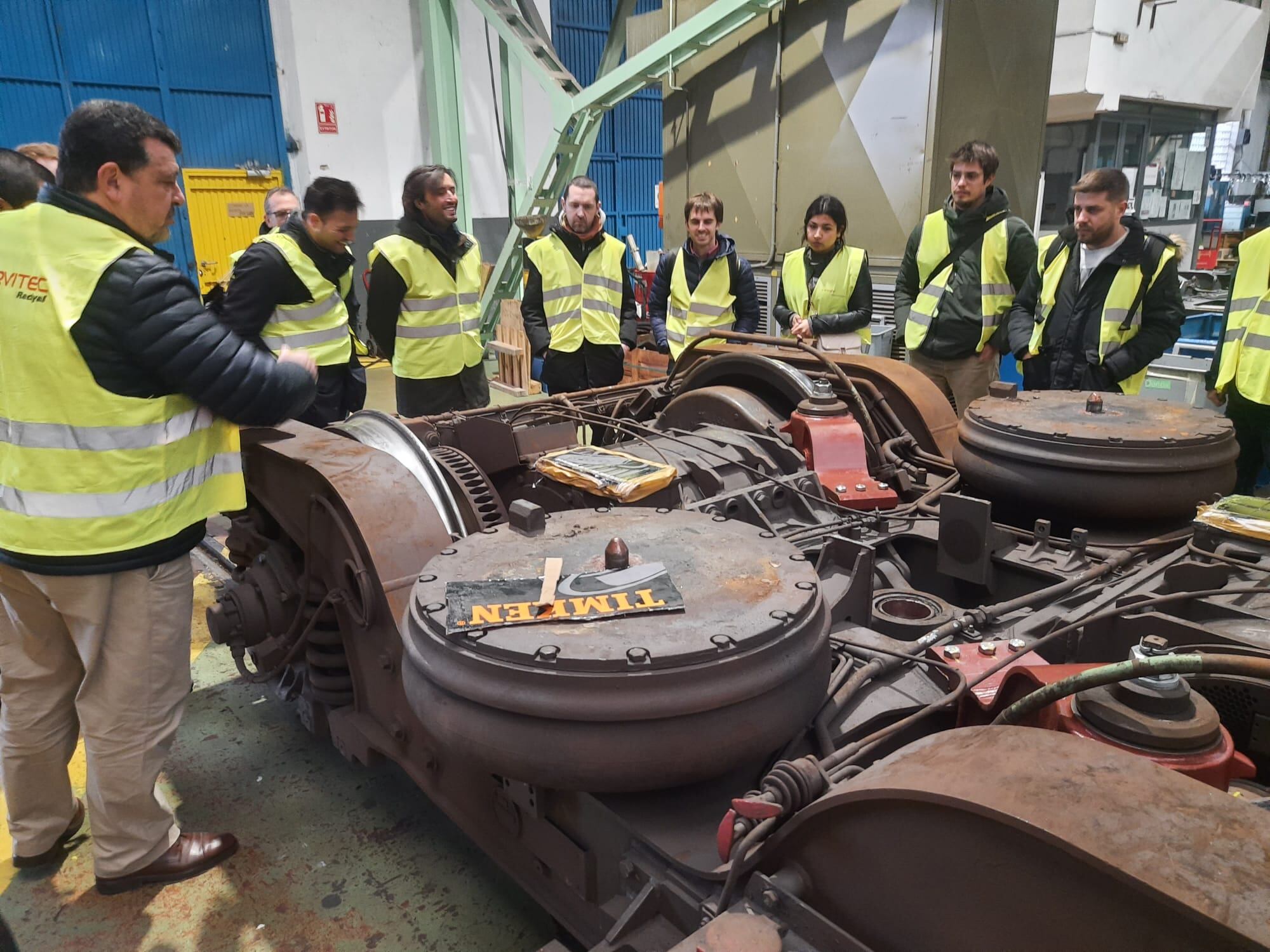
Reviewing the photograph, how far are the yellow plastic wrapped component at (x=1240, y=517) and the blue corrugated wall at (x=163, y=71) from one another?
33.5 ft

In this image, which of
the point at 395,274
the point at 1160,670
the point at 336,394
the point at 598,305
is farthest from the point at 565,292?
the point at 1160,670

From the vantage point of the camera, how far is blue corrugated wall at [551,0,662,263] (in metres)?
13.1

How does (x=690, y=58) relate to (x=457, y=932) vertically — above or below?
above

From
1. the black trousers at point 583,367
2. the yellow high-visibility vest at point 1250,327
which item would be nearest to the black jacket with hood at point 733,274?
the black trousers at point 583,367

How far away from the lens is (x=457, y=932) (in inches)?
84.5

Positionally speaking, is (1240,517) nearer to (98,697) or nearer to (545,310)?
(98,697)

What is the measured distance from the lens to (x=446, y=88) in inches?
394

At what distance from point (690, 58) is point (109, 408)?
20.3 feet

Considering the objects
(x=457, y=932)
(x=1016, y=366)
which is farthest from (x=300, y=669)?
(x=1016, y=366)

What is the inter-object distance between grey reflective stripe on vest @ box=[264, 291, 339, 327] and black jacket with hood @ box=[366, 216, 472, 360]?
0.30 metres

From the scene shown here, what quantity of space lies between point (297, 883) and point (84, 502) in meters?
1.14

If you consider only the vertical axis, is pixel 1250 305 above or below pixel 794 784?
above

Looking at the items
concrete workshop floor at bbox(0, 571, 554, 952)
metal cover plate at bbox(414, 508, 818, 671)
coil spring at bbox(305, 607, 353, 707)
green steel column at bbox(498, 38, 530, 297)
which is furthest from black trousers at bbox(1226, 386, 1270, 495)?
green steel column at bbox(498, 38, 530, 297)

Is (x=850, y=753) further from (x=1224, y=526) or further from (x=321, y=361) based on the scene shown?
(x=321, y=361)
